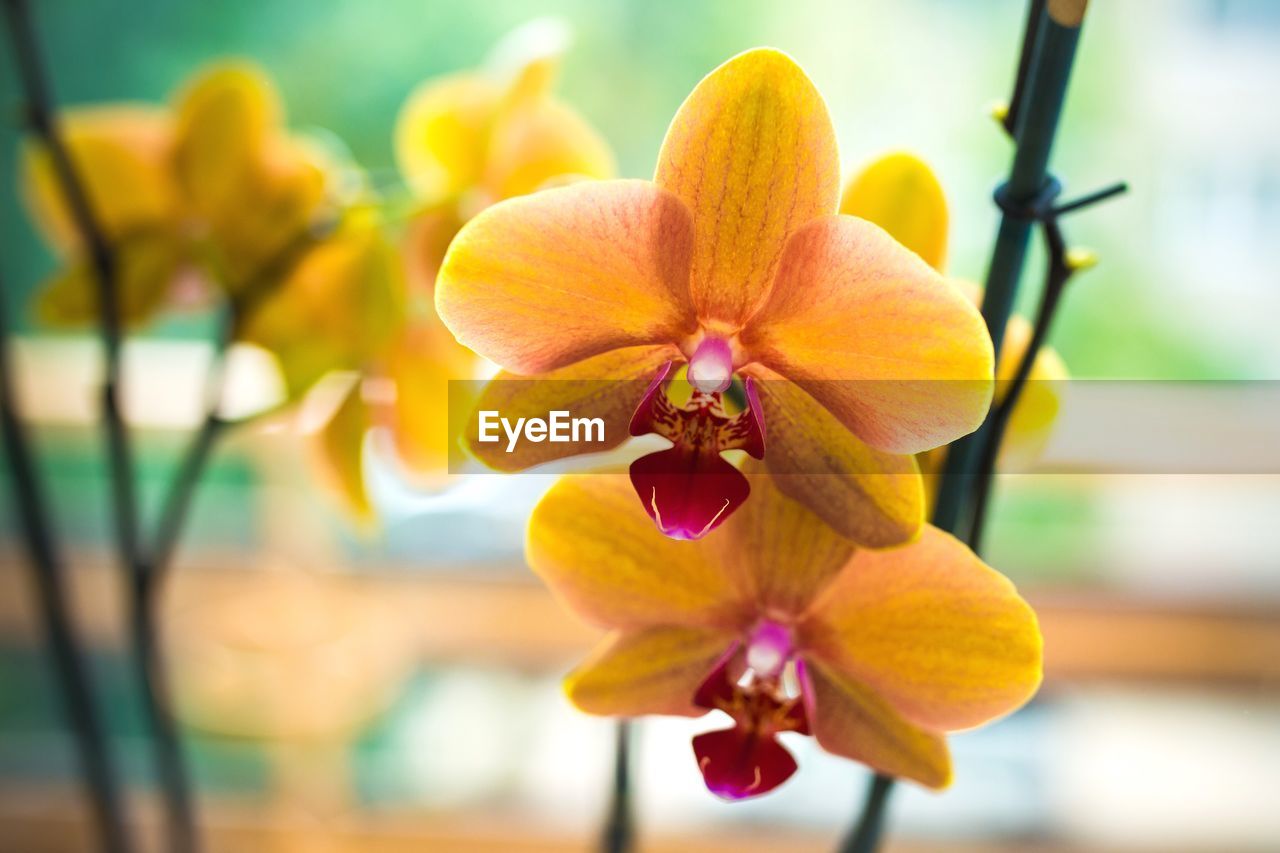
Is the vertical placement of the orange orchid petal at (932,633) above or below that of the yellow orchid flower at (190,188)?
below

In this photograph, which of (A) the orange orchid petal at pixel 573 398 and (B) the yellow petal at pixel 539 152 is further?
(B) the yellow petal at pixel 539 152

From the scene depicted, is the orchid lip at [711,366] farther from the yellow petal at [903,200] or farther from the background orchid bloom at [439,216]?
the background orchid bloom at [439,216]

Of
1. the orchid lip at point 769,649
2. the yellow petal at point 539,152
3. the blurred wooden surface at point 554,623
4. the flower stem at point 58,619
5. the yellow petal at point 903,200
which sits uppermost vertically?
the yellow petal at point 903,200

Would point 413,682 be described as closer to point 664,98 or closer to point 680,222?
point 664,98

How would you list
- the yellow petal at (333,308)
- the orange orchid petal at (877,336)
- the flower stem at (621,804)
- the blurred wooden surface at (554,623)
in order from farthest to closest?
the blurred wooden surface at (554,623) < the yellow petal at (333,308) < the flower stem at (621,804) < the orange orchid petal at (877,336)

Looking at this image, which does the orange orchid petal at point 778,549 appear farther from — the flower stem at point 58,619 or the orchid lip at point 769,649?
the flower stem at point 58,619

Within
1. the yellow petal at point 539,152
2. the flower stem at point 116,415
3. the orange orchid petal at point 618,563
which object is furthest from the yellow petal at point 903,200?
the flower stem at point 116,415

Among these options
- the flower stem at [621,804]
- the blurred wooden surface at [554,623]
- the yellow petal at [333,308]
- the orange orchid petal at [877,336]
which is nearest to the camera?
the orange orchid petal at [877,336]
